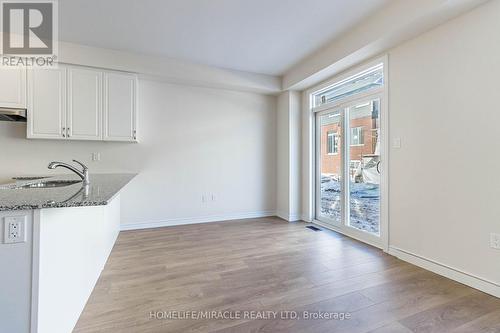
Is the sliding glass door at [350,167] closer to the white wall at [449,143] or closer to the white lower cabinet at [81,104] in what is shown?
the white wall at [449,143]

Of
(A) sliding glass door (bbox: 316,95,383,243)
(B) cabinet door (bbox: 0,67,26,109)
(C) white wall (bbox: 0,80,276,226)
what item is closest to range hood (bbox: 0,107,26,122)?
(B) cabinet door (bbox: 0,67,26,109)

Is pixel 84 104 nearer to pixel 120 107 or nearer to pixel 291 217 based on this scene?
pixel 120 107

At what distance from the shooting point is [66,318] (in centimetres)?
143

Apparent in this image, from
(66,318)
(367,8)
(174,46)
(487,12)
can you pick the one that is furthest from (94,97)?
(487,12)

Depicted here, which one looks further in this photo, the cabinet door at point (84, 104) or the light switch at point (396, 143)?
the cabinet door at point (84, 104)

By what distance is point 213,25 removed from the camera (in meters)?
2.84

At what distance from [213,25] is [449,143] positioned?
2.80m

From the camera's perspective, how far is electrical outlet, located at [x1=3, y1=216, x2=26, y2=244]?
1090mm

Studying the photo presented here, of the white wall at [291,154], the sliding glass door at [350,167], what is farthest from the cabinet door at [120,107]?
the sliding glass door at [350,167]

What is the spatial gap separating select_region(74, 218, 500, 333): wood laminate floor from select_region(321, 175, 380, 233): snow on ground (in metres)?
0.41

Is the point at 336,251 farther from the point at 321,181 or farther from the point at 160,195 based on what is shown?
the point at 160,195

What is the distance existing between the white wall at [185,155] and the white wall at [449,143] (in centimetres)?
242

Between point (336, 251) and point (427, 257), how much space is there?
2.95 feet

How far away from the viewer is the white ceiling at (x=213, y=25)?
2.47 meters
